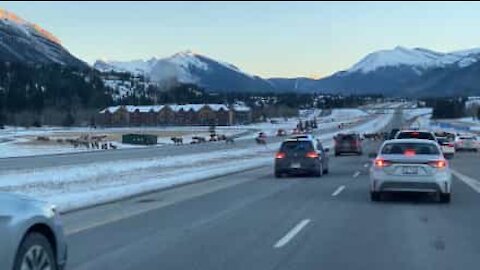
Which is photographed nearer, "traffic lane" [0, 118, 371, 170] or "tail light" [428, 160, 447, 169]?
"tail light" [428, 160, 447, 169]

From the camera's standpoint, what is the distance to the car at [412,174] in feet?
57.4

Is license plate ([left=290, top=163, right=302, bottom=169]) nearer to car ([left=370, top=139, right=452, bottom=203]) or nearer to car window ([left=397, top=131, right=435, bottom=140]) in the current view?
car window ([left=397, top=131, right=435, bottom=140])

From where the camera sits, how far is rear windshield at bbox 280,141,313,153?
28.8 meters

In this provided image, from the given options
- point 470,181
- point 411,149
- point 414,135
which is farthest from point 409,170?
point 414,135

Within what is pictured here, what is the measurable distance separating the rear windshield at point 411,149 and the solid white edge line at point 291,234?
4632mm

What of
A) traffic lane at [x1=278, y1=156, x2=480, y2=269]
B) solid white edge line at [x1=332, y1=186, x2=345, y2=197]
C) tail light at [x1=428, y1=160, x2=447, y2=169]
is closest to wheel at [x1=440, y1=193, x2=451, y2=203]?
traffic lane at [x1=278, y1=156, x2=480, y2=269]

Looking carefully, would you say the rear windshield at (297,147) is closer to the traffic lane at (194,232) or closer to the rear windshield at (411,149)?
the traffic lane at (194,232)

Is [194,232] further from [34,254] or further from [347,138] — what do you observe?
[347,138]

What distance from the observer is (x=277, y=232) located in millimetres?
12750

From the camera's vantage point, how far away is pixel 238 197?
20.1 m

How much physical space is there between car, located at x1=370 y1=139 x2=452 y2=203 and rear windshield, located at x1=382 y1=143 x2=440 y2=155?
0.39 feet

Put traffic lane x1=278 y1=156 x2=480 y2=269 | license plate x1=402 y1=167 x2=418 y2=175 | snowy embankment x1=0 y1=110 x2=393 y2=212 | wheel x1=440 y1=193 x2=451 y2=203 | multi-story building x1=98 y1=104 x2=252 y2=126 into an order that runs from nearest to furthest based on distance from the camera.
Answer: traffic lane x1=278 y1=156 x2=480 y2=269 < license plate x1=402 y1=167 x2=418 y2=175 < wheel x1=440 y1=193 x2=451 y2=203 < snowy embankment x1=0 y1=110 x2=393 y2=212 < multi-story building x1=98 y1=104 x2=252 y2=126

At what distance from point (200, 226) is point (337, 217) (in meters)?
2.79

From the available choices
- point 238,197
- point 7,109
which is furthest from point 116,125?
point 238,197
